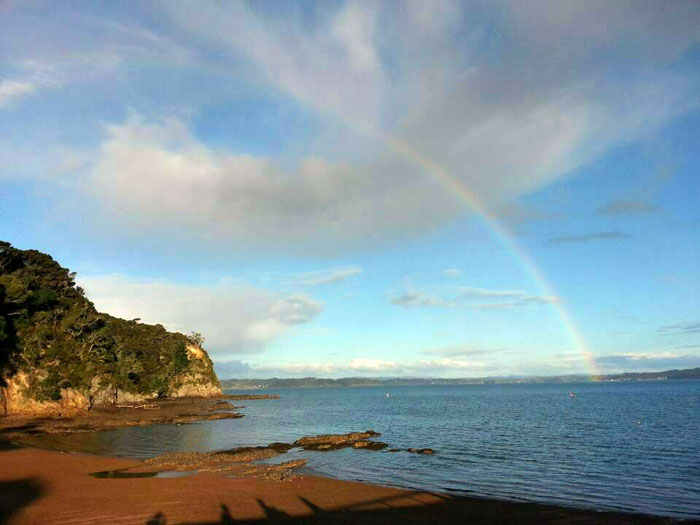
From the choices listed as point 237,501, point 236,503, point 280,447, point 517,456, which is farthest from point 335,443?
point 236,503

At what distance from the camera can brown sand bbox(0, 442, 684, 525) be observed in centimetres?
1922

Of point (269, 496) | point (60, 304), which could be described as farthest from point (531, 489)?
point (60, 304)

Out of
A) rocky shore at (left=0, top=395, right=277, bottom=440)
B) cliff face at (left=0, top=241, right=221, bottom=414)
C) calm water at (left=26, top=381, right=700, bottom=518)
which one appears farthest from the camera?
cliff face at (left=0, top=241, right=221, bottom=414)

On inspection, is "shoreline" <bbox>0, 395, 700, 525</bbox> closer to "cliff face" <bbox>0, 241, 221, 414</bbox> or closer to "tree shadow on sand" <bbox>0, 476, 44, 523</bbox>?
"tree shadow on sand" <bbox>0, 476, 44, 523</bbox>

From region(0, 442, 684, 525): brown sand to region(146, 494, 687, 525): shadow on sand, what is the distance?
0.04 meters

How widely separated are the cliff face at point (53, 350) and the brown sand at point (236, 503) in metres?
49.7

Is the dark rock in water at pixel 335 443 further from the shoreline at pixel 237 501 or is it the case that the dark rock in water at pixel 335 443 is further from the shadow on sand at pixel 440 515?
the shadow on sand at pixel 440 515

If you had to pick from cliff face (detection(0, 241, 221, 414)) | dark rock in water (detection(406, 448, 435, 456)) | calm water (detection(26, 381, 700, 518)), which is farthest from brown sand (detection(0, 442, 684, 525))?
cliff face (detection(0, 241, 221, 414))

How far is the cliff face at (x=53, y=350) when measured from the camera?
7075 cm

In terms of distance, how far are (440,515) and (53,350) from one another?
77919 mm

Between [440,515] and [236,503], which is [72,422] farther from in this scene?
[440,515]

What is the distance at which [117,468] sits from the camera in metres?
30.9

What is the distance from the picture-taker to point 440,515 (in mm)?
20438

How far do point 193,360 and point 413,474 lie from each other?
138974 mm
